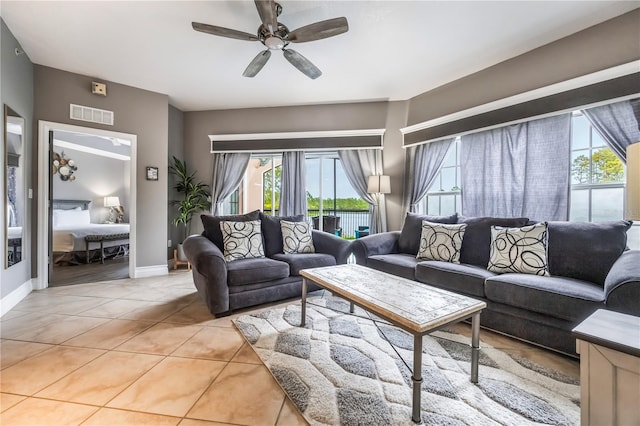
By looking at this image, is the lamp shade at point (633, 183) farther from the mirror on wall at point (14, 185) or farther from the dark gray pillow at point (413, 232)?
the mirror on wall at point (14, 185)

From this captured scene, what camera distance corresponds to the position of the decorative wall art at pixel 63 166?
5598 millimetres

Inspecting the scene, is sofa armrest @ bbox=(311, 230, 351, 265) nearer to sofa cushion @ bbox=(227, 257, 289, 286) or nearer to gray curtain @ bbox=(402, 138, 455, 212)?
sofa cushion @ bbox=(227, 257, 289, 286)

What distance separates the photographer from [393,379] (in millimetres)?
1580

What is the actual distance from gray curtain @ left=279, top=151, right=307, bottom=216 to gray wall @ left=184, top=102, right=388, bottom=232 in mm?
482

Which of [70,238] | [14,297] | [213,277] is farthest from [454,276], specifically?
[70,238]

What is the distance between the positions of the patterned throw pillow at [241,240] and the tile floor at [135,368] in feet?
2.10

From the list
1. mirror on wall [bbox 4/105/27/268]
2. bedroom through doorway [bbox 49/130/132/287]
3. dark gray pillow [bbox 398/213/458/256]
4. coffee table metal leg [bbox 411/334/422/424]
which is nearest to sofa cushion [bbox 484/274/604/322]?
dark gray pillow [bbox 398/213/458/256]

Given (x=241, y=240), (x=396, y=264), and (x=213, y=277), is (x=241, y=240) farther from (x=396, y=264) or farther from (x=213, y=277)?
(x=396, y=264)

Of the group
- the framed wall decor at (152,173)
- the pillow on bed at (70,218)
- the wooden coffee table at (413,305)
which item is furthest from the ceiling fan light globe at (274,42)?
the pillow on bed at (70,218)

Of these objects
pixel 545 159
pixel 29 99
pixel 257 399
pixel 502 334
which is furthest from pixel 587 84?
pixel 29 99

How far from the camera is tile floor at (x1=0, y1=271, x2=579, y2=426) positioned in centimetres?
132

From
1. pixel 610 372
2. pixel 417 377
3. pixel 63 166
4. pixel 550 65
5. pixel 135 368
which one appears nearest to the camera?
pixel 610 372

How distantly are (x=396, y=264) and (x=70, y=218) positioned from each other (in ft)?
21.6

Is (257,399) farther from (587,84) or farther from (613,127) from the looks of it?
(587,84)
